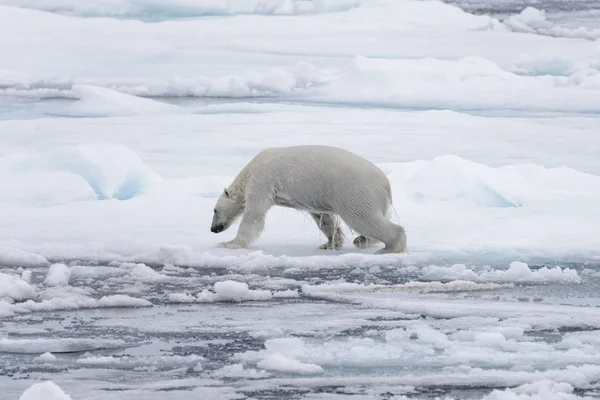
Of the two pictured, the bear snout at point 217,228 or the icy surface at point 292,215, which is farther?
the bear snout at point 217,228

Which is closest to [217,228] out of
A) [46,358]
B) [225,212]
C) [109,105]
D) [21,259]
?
[225,212]

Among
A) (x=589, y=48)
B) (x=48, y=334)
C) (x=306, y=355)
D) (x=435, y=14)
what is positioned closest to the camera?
(x=306, y=355)

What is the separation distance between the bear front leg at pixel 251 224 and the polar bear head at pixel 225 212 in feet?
1.03

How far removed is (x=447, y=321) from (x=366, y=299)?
0.57 m

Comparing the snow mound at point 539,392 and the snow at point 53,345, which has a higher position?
the snow mound at point 539,392

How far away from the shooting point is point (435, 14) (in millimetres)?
19797

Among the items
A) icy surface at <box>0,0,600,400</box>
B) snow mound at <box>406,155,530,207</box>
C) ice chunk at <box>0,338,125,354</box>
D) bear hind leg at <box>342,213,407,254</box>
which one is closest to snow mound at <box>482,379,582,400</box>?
icy surface at <box>0,0,600,400</box>

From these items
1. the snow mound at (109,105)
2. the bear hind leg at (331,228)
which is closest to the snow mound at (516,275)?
the bear hind leg at (331,228)

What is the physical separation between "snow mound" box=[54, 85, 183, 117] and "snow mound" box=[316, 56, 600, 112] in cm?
190

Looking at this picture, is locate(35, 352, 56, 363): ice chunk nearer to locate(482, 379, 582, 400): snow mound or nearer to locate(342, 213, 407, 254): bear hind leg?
locate(482, 379, 582, 400): snow mound

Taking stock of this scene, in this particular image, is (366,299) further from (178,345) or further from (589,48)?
(589,48)

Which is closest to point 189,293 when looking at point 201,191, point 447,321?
point 447,321

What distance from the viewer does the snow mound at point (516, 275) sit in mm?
5777

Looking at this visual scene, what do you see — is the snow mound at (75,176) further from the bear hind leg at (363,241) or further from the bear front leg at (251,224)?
the bear hind leg at (363,241)
